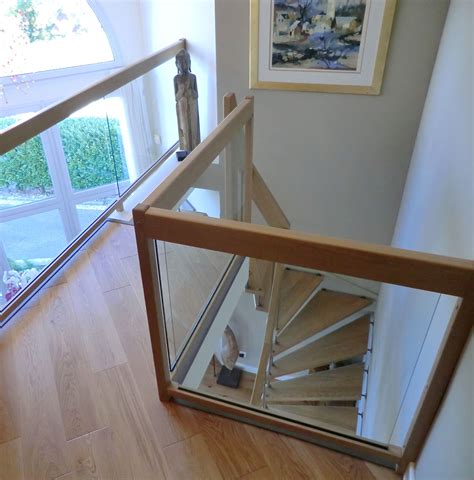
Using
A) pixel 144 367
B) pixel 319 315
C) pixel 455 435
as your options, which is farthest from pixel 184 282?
pixel 319 315

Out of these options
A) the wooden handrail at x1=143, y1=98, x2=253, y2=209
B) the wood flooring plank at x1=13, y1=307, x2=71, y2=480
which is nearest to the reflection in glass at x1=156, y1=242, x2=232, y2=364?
the wooden handrail at x1=143, y1=98, x2=253, y2=209

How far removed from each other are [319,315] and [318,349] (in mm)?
351

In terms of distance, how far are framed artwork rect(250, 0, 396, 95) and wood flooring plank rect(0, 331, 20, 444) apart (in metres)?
2.54

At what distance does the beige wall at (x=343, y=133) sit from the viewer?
2898 millimetres

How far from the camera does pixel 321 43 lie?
9.87 ft

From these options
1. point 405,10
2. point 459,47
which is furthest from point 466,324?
point 405,10

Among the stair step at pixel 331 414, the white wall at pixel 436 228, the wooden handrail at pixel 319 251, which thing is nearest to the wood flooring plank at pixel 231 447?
the white wall at pixel 436 228

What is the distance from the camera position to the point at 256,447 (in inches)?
63.2

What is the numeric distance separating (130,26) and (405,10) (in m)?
3.26

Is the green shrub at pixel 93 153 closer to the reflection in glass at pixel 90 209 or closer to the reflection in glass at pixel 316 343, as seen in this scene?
the reflection in glass at pixel 90 209

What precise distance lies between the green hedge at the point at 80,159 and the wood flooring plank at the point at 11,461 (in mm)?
1331

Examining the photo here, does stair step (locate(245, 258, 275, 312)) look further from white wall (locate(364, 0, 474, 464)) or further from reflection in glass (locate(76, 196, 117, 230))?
reflection in glass (locate(76, 196, 117, 230))

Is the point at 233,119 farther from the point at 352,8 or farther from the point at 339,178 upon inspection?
the point at 339,178

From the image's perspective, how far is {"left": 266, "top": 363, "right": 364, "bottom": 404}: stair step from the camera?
3.81 metres
